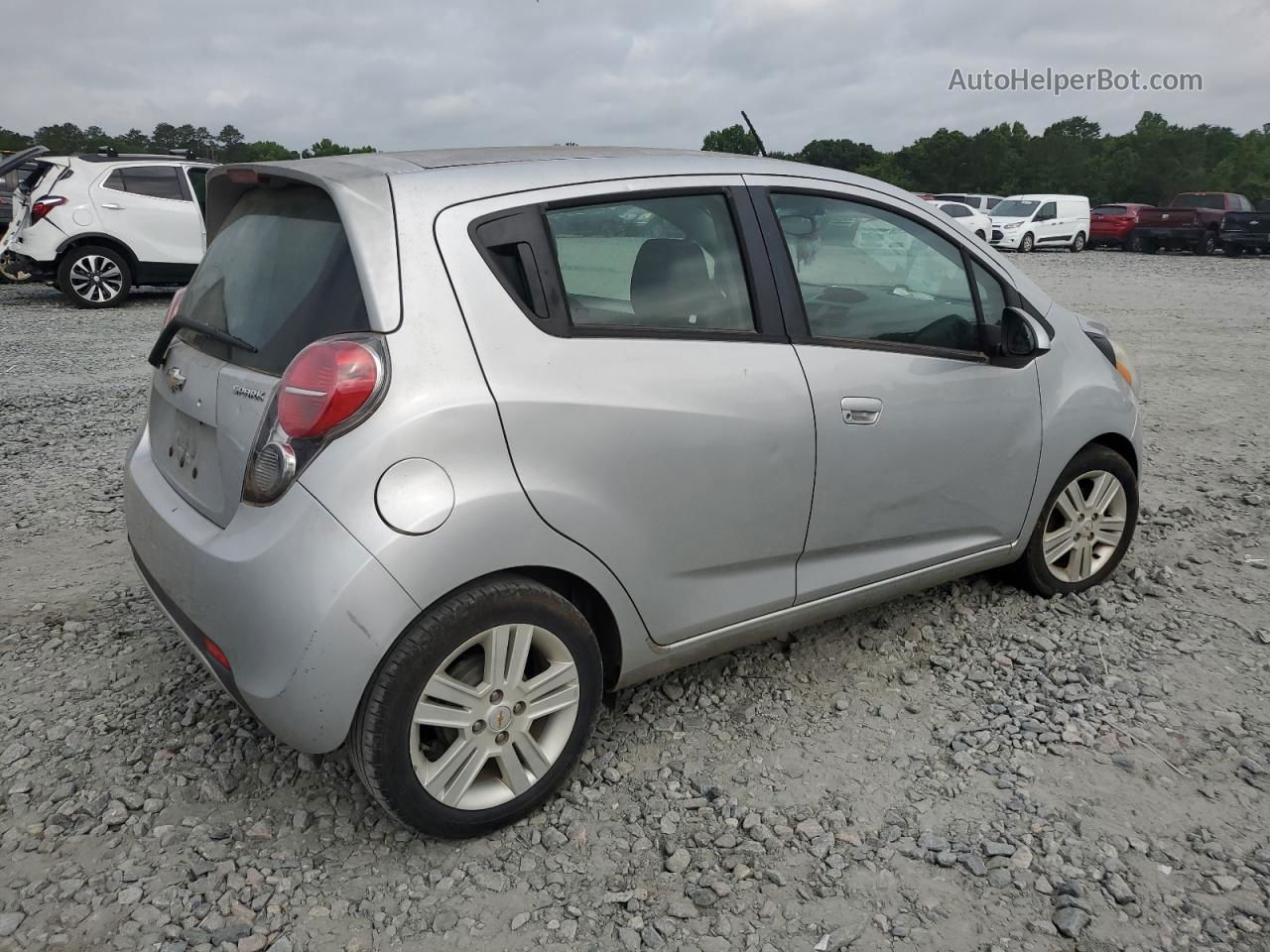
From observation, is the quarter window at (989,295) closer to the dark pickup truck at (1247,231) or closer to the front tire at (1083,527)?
the front tire at (1083,527)

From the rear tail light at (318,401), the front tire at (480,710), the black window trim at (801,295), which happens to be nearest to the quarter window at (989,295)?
the black window trim at (801,295)

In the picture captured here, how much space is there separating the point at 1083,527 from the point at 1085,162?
70663 mm

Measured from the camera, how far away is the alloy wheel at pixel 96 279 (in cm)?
1202

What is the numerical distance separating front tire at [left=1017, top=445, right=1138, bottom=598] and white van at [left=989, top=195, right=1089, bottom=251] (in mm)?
25015

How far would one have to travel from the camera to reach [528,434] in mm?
2410

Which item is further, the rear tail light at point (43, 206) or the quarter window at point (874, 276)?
the rear tail light at point (43, 206)

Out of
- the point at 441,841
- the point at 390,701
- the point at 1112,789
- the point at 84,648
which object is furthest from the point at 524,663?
the point at 84,648

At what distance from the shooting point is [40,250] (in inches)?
459

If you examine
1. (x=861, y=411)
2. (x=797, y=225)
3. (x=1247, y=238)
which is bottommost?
(x=861, y=411)

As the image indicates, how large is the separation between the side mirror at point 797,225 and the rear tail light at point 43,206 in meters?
11.4

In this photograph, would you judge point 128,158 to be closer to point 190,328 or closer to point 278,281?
point 190,328

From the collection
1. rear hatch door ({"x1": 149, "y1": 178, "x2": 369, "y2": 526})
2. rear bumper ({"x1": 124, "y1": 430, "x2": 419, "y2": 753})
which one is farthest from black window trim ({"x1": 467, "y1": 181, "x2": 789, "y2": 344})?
rear bumper ({"x1": 124, "y1": 430, "x2": 419, "y2": 753})

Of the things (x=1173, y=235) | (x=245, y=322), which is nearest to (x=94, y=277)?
(x=245, y=322)

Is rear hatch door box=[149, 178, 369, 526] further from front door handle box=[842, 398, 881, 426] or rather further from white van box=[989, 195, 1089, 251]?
white van box=[989, 195, 1089, 251]
